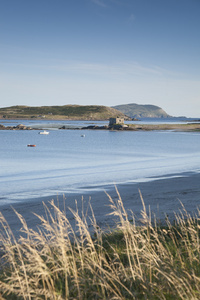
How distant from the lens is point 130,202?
16.5m

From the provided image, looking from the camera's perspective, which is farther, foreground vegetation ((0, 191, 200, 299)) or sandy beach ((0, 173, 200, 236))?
sandy beach ((0, 173, 200, 236))

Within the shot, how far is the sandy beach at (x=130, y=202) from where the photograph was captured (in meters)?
13.2

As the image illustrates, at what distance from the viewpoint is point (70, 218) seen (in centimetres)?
1314

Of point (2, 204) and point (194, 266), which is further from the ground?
point (194, 266)

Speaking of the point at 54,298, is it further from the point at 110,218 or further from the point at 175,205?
the point at 175,205

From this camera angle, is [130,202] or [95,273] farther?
[130,202]

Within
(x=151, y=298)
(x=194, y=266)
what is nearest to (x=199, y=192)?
(x=194, y=266)

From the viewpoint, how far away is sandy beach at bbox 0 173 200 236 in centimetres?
1317

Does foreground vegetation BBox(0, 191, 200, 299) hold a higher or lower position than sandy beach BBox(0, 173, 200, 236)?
higher

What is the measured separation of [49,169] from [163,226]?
81.8 feet

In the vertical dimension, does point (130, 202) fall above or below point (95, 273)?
below

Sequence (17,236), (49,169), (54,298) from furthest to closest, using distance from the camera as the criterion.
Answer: (49,169)
(17,236)
(54,298)

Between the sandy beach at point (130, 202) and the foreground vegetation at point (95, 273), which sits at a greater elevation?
the foreground vegetation at point (95, 273)

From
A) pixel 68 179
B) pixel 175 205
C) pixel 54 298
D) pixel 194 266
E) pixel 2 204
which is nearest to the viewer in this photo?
pixel 54 298
